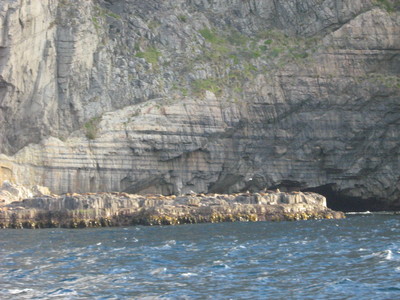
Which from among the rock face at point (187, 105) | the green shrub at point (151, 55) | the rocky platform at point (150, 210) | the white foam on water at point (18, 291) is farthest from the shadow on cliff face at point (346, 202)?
the white foam on water at point (18, 291)

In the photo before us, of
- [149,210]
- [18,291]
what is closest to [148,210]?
[149,210]

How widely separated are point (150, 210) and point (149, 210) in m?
0.09

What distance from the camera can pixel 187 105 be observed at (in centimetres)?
8838

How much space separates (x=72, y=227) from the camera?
68500 mm

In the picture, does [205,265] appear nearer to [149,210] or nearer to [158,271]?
[158,271]

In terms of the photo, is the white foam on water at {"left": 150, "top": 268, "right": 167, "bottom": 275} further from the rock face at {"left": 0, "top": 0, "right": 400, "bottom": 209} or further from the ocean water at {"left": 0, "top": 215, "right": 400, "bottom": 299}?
the rock face at {"left": 0, "top": 0, "right": 400, "bottom": 209}

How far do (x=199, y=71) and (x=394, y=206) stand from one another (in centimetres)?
2941

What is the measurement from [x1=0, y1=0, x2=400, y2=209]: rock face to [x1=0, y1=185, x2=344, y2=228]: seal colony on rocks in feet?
39.4

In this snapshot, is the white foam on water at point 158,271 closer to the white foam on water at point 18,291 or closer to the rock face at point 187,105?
the white foam on water at point 18,291

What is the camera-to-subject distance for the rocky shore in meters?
69.4

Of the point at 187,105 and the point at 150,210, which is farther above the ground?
the point at 187,105

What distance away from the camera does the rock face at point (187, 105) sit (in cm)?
8519

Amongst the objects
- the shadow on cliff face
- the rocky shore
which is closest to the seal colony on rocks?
the rocky shore

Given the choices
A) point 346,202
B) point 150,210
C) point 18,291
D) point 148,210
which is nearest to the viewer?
point 18,291
